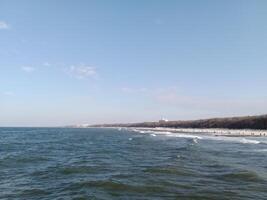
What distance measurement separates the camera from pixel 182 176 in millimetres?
21484

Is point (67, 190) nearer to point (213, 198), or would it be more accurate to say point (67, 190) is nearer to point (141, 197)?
point (141, 197)

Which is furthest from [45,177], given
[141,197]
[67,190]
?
[141,197]

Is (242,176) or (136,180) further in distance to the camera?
(242,176)

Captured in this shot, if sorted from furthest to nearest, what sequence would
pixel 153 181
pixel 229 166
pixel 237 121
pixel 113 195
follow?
1. pixel 237 121
2. pixel 229 166
3. pixel 153 181
4. pixel 113 195

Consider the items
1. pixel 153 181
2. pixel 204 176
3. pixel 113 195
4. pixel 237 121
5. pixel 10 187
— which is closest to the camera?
pixel 113 195

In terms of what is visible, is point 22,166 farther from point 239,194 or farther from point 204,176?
point 239,194

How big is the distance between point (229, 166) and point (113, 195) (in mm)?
11866

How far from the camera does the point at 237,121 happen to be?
391 feet

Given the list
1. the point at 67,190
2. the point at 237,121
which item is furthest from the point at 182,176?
the point at 237,121

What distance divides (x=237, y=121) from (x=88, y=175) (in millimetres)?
→ 103974

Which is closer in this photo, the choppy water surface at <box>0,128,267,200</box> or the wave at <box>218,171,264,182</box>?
the choppy water surface at <box>0,128,267,200</box>

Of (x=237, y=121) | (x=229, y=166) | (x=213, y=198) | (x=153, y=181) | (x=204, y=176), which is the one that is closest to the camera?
(x=213, y=198)

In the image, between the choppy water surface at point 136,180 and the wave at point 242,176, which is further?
the wave at point 242,176

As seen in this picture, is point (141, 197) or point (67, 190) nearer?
point (141, 197)
